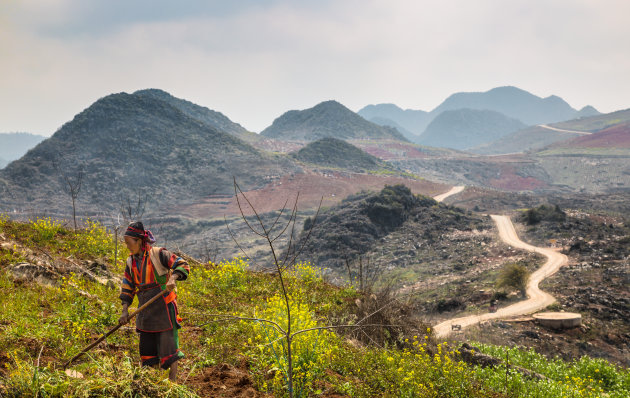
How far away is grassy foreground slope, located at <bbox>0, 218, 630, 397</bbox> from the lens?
2.42 meters

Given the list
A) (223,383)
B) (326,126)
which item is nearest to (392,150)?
(326,126)

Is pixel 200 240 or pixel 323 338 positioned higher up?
pixel 323 338

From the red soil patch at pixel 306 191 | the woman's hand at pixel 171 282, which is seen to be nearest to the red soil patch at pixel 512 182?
the red soil patch at pixel 306 191

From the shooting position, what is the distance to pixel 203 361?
13.4 ft

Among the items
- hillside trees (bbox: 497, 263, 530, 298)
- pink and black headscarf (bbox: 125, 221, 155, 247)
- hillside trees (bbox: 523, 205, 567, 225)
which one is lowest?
hillside trees (bbox: 497, 263, 530, 298)

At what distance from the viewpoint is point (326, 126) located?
4771 inches

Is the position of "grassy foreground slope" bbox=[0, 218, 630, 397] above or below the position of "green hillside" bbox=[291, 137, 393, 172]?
below

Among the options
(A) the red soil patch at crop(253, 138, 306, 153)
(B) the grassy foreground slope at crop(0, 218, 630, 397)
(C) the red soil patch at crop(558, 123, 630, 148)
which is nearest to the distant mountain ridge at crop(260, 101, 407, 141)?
(A) the red soil patch at crop(253, 138, 306, 153)

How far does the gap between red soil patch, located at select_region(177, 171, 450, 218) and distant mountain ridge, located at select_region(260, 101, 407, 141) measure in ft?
188

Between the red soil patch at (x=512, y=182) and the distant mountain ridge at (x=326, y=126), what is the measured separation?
4808 cm

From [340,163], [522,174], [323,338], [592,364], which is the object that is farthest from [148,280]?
[522,174]

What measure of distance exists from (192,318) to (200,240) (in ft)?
119

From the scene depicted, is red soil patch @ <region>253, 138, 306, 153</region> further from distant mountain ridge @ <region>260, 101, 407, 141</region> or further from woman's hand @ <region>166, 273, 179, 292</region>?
woman's hand @ <region>166, 273, 179, 292</region>

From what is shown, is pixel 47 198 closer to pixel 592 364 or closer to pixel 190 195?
pixel 190 195
